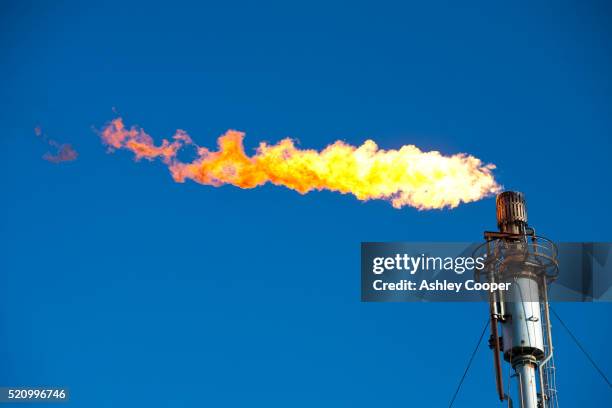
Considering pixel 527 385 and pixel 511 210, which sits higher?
pixel 511 210

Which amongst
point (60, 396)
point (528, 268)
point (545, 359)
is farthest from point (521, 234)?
point (60, 396)

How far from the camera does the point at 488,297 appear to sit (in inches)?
3014

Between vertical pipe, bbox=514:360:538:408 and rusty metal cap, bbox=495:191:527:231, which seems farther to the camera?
rusty metal cap, bbox=495:191:527:231

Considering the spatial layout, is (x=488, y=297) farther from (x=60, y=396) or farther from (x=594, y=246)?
(x=60, y=396)

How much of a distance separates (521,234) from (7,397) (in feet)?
114

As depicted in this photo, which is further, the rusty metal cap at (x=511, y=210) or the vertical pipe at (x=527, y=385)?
the rusty metal cap at (x=511, y=210)

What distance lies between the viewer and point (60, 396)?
257 ft

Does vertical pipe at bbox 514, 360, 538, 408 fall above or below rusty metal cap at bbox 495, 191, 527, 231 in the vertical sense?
below

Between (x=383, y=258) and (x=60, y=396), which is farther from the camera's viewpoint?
(x=60, y=396)

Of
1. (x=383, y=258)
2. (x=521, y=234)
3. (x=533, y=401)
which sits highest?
(x=521, y=234)

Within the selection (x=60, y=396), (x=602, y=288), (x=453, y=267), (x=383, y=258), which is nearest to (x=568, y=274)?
(x=602, y=288)

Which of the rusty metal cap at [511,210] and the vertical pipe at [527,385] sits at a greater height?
the rusty metal cap at [511,210]

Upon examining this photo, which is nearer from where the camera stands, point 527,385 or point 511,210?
point 527,385

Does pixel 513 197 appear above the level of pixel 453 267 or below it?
above
